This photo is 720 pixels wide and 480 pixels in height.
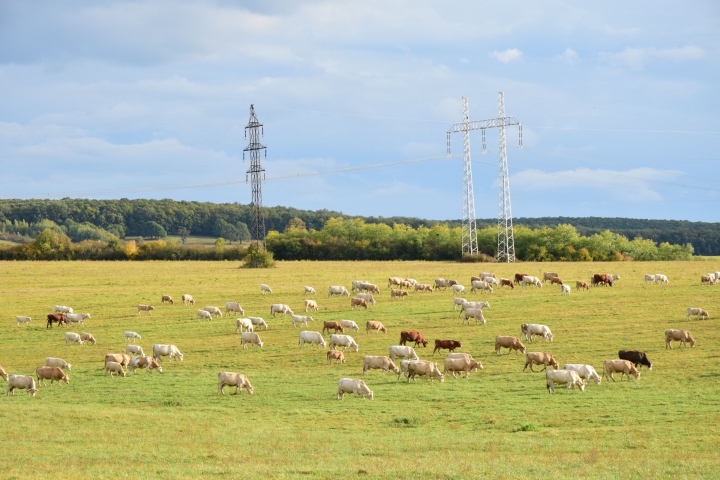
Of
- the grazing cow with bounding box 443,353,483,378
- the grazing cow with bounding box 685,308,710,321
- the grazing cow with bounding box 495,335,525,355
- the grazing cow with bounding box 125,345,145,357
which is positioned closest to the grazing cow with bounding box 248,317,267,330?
the grazing cow with bounding box 125,345,145,357

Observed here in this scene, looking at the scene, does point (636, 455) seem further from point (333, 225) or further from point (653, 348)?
point (333, 225)

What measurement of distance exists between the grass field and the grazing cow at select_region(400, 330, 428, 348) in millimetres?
660

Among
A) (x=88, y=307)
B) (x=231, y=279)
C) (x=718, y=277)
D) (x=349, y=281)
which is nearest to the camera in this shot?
(x=88, y=307)

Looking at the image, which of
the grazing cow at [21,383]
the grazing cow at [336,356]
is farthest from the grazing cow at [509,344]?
the grazing cow at [21,383]

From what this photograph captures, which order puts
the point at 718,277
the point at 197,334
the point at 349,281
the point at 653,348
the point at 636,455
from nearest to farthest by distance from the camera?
the point at 636,455, the point at 653,348, the point at 197,334, the point at 718,277, the point at 349,281

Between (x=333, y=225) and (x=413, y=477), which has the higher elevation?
(x=333, y=225)

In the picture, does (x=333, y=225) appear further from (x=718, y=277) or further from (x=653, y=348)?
(x=653, y=348)

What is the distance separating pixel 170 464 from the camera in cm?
1572

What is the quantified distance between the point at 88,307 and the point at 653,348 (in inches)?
1318

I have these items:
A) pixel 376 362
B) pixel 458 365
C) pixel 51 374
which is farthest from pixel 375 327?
pixel 51 374

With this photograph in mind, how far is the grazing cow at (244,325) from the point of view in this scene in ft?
122

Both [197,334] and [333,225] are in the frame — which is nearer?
[197,334]

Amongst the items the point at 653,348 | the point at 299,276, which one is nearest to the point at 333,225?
the point at 299,276

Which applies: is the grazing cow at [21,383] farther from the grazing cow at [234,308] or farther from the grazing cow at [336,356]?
the grazing cow at [234,308]
